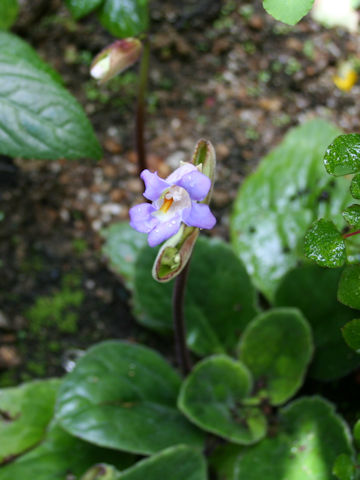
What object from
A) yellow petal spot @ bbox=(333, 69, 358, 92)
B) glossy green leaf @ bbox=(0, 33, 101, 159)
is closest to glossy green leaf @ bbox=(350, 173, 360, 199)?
glossy green leaf @ bbox=(0, 33, 101, 159)

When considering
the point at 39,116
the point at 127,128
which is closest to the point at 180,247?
the point at 39,116

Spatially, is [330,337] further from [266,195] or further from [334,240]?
[334,240]

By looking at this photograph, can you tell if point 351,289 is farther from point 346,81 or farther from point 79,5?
point 346,81

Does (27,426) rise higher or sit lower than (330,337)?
higher

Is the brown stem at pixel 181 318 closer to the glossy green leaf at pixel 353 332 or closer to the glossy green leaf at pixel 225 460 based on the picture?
the glossy green leaf at pixel 225 460

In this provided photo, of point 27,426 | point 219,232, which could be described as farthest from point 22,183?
point 27,426

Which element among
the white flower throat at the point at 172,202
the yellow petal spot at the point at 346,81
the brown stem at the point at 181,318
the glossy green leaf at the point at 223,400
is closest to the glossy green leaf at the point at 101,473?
the glossy green leaf at the point at 223,400
